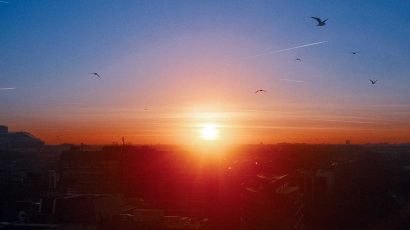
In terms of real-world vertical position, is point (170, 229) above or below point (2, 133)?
below

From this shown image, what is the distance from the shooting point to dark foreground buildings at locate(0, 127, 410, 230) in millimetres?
16547

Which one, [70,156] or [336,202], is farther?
[70,156]

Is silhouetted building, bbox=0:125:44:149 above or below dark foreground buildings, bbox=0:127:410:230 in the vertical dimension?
above

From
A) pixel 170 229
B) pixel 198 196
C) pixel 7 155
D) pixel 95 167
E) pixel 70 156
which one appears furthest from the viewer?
pixel 7 155

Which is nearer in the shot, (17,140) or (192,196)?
(192,196)

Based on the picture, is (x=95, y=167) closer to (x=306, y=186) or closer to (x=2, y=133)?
(x=306, y=186)

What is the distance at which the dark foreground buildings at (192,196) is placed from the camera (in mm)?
16547

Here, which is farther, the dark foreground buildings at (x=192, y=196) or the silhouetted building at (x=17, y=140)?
the silhouetted building at (x=17, y=140)

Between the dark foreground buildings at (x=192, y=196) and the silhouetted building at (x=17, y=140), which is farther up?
the silhouetted building at (x=17, y=140)

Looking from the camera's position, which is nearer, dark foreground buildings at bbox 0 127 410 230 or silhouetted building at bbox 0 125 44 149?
dark foreground buildings at bbox 0 127 410 230

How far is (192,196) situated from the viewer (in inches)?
900

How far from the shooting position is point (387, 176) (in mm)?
34281

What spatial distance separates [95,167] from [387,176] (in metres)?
19.0

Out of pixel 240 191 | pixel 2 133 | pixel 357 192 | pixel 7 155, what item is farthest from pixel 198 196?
pixel 2 133
